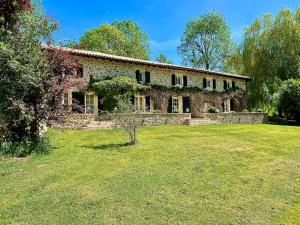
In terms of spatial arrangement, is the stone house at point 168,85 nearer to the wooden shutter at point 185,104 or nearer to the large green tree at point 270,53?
the wooden shutter at point 185,104

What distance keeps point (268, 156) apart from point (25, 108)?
29.9 ft

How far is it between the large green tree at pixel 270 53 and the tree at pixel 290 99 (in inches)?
230

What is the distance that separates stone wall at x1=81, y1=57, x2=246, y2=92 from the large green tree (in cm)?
399

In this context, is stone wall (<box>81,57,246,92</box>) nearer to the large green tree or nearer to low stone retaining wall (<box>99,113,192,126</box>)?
the large green tree

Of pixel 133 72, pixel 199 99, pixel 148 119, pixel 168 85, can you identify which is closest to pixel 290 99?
pixel 199 99

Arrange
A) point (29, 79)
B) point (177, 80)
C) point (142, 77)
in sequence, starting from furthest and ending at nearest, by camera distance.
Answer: point (177, 80) → point (142, 77) → point (29, 79)

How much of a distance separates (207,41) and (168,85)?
72.8ft

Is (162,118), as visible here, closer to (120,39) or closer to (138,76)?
(138,76)

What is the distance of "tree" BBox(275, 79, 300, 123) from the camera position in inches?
1144

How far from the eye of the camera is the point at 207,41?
50.8 metres

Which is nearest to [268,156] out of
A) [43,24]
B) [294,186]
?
[294,186]

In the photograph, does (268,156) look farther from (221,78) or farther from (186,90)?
(221,78)

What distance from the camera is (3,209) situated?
24.5 feet

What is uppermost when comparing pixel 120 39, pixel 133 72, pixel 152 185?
pixel 120 39
